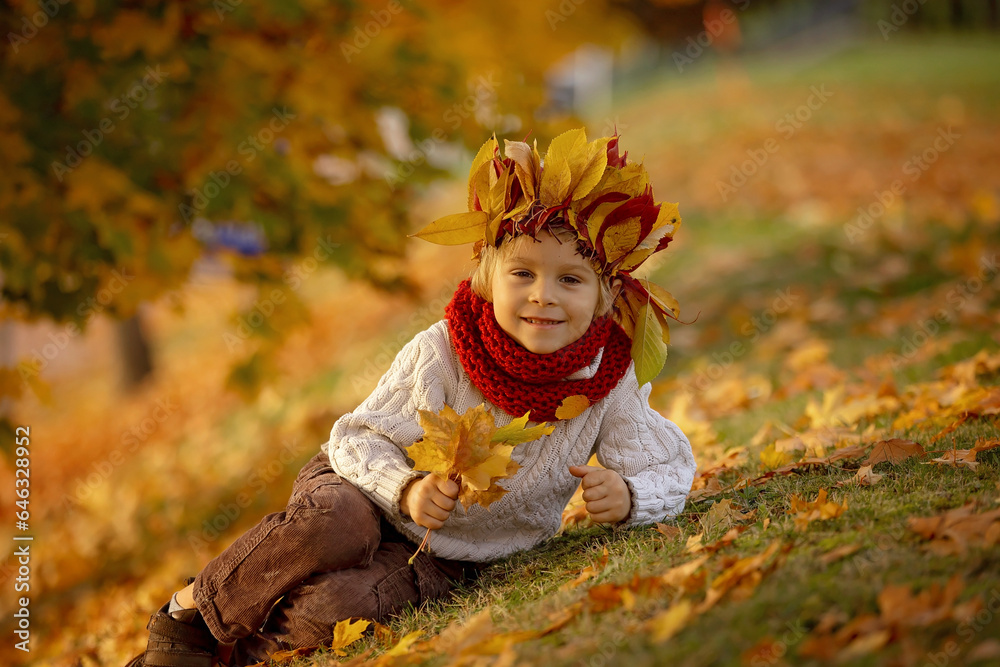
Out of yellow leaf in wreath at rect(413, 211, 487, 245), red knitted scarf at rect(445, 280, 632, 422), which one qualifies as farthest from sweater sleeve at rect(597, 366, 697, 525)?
yellow leaf in wreath at rect(413, 211, 487, 245)

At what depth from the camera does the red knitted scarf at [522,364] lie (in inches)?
93.6

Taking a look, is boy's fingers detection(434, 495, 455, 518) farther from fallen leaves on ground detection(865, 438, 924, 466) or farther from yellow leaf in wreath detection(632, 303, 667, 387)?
fallen leaves on ground detection(865, 438, 924, 466)

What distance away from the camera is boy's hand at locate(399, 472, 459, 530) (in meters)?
2.28

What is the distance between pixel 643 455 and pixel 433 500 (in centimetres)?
63

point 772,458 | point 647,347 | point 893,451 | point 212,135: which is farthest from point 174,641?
point 212,135

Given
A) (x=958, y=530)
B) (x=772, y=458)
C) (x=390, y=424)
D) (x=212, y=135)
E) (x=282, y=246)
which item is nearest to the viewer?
(x=958, y=530)

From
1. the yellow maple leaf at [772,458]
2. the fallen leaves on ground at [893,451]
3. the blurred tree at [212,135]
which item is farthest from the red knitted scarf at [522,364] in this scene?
the blurred tree at [212,135]

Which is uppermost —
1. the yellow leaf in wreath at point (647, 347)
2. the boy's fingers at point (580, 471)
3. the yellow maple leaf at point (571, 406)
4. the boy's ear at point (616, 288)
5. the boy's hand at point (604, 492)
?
the boy's ear at point (616, 288)

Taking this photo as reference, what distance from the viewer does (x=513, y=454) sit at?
252 centimetres

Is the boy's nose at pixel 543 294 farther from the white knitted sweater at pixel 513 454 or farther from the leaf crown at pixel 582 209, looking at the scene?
the white knitted sweater at pixel 513 454

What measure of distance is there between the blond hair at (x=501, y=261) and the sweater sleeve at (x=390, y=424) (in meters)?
0.19

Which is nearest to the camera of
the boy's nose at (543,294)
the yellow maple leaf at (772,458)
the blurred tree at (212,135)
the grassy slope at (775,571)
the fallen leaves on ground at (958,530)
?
the grassy slope at (775,571)

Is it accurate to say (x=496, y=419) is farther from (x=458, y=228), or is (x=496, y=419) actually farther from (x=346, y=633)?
(x=346, y=633)

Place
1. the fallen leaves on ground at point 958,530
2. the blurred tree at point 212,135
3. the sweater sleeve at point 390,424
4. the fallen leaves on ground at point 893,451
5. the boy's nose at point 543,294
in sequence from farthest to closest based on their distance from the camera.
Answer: the blurred tree at point 212,135
the fallen leaves on ground at point 893,451
the sweater sleeve at point 390,424
the boy's nose at point 543,294
the fallen leaves on ground at point 958,530
